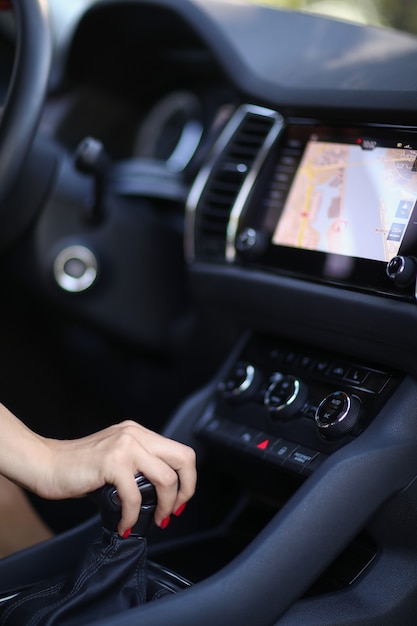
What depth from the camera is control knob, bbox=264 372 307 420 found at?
42.9 inches

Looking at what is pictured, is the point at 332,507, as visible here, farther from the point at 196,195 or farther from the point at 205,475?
the point at 196,195

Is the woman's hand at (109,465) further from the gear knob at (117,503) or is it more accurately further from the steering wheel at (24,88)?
the steering wheel at (24,88)

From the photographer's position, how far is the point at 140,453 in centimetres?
79

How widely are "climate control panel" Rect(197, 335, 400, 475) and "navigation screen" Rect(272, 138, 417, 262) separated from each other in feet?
0.48

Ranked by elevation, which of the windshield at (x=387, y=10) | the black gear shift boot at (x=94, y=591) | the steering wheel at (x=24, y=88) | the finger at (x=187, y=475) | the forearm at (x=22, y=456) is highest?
the windshield at (x=387, y=10)

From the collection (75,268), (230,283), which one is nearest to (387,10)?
(75,268)

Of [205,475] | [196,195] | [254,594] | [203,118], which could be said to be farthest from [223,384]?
[203,118]

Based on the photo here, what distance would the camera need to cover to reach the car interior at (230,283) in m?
0.97

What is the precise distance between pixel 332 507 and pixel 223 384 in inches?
12.8

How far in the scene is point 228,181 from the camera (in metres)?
1.26

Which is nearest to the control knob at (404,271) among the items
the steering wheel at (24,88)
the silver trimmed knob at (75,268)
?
the steering wheel at (24,88)

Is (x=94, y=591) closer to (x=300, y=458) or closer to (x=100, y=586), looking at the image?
(x=100, y=586)

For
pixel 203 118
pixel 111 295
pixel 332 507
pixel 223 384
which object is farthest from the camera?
pixel 203 118

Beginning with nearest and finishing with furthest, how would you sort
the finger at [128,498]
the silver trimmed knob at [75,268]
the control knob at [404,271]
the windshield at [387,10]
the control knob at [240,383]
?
the finger at [128,498] → the control knob at [404,271] → the control knob at [240,383] → the silver trimmed knob at [75,268] → the windshield at [387,10]
